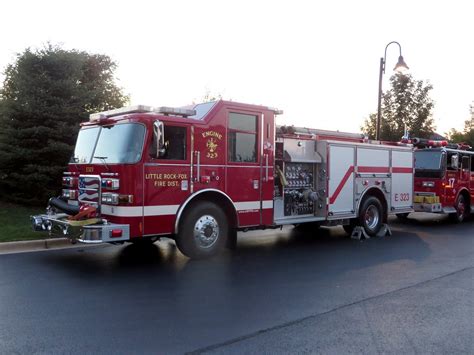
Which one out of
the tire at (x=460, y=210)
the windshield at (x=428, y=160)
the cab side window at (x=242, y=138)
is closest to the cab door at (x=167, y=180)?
the cab side window at (x=242, y=138)

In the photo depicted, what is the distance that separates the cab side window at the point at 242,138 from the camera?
8.80 m

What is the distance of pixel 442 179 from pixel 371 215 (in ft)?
13.2

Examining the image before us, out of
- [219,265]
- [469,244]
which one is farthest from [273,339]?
[469,244]

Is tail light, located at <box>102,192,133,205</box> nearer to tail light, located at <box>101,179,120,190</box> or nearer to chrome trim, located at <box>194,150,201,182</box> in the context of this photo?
tail light, located at <box>101,179,120,190</box>

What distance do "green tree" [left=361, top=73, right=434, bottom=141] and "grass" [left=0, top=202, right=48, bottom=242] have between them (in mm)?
19265

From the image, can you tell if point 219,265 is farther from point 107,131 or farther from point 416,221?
point 416,221

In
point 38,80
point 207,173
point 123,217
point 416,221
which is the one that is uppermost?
point 38,80

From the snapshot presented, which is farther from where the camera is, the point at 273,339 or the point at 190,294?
the point at 190,294

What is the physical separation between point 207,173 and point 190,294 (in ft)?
8.84

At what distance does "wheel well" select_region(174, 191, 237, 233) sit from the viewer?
26.7ft

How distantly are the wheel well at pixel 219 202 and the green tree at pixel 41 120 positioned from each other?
21.1 ft

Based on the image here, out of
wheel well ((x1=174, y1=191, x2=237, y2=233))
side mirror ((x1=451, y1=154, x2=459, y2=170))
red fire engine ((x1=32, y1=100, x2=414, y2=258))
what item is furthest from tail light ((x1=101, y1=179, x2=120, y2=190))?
side mirror ((x1=451, y1=154, x2=459, y2=170))

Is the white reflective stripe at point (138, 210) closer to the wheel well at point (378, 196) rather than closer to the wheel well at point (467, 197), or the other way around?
the wheel well at point (378, 196)

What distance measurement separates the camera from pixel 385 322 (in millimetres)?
5160
